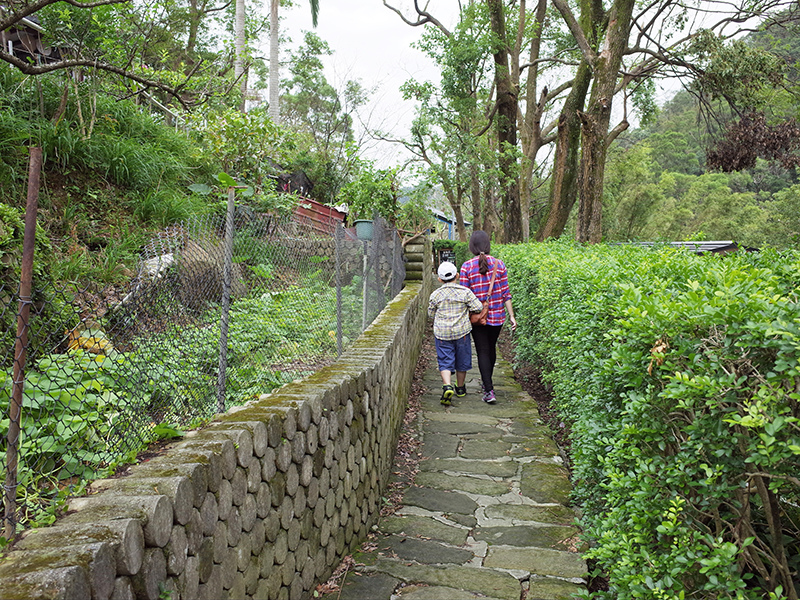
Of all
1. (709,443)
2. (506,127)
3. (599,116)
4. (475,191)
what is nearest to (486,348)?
(709,443)

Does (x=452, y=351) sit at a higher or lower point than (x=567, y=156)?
lower

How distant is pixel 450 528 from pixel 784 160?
45.8 ft

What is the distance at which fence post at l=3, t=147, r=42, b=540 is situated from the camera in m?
1.48

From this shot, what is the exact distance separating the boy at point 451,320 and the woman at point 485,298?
17 centimetres

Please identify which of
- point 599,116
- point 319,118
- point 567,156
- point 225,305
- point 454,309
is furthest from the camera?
point 319,118

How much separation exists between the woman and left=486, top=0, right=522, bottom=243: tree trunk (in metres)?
9.18

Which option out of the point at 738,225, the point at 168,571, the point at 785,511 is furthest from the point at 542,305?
the point at 738,225

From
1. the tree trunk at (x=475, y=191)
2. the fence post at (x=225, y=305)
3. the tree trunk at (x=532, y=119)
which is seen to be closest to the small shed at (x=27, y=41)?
the fence post at (x=225, y=305)

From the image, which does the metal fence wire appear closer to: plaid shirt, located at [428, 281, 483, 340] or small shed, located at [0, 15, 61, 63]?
plaid shirt, located at [428, 281, 483, 340]

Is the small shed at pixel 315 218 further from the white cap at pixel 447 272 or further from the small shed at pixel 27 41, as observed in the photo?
the small shed at pixel 27 41

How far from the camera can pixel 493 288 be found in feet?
21.5

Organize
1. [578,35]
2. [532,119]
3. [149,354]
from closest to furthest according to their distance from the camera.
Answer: [149,354], [578,35], [532,119]

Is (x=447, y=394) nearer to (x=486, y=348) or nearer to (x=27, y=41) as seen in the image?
(x=486, y=348)

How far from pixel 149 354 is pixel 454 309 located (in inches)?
172
